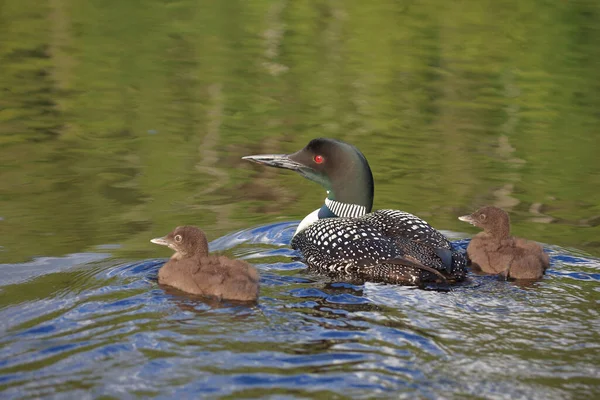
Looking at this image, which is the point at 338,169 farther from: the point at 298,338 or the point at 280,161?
the point at 298,338

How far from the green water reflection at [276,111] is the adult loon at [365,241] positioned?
887 millimetres

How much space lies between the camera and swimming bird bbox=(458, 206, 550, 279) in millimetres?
6383

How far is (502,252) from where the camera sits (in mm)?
6523

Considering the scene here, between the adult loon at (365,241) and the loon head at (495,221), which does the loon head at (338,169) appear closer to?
the adult loon at (365,241)

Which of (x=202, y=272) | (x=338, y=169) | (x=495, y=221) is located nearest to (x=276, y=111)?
(x=338, y=169)

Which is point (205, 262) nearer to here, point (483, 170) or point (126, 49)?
point (483, 170)

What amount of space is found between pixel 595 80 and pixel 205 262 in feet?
31.6

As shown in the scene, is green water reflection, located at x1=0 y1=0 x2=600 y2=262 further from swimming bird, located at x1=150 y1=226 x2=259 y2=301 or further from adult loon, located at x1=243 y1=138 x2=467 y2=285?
swimming bird, located at x1=150 y1=226 x2=259 y2=301

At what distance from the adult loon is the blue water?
18 cm

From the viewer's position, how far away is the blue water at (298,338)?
4.44 metres

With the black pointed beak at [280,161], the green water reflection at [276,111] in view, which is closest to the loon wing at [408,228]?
the black pointed beak at [280,161]

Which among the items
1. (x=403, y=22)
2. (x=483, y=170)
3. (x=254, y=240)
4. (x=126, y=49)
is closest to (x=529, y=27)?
(x=403, y=22)

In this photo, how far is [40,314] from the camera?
17.7 feet

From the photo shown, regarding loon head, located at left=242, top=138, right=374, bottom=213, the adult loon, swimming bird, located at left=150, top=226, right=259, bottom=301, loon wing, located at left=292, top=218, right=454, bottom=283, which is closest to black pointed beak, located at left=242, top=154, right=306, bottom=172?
loon head, located at left=242, top=138, right=374, bottom=213
